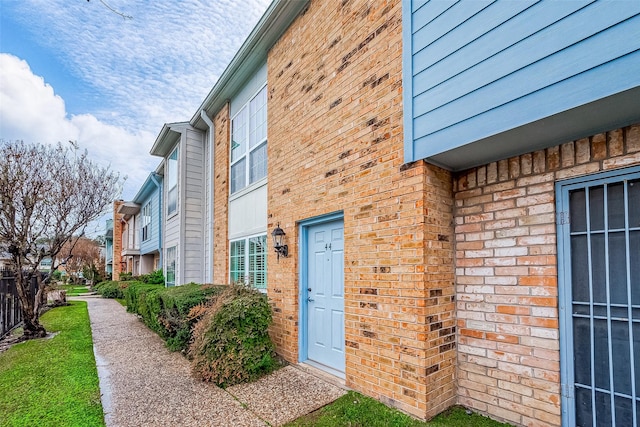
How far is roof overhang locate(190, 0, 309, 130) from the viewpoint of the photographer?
600 cm

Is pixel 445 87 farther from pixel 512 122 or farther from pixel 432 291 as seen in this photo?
pixel 432 291

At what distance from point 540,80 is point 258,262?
6047mm

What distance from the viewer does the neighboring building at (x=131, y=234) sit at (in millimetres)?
22109

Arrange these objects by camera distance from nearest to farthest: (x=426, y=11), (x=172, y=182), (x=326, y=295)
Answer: (x=426, y=11)
(x=326, y=295)
(x=172, y=182)

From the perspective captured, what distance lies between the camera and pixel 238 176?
886cm

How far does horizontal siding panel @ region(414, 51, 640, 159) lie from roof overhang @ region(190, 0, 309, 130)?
150 inches

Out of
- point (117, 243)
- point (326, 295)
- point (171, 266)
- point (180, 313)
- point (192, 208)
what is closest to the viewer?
point (326, 295)

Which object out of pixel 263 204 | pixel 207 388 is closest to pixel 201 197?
pixel 263 204

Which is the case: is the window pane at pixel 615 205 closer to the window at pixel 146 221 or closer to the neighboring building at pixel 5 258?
the neighboring building at pixel 5 258

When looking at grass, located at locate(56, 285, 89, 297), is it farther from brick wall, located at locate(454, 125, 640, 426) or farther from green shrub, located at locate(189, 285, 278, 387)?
brick wall, located at locate(454, 125, 640, 426)

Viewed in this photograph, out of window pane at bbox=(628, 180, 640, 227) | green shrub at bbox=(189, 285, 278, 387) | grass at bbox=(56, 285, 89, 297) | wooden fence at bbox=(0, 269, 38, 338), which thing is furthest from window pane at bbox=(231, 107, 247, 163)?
grass at bbox=(56, 285, 89, 297)

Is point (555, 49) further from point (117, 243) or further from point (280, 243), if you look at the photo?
point (117, 243)

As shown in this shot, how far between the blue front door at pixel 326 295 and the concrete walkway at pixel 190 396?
40 cm

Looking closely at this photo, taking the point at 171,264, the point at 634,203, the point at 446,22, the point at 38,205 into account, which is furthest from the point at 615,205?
the point at 171,264
